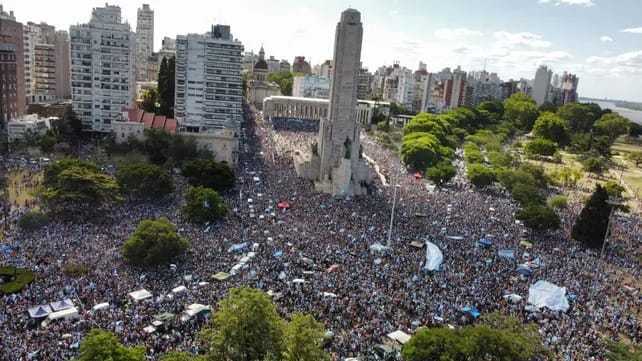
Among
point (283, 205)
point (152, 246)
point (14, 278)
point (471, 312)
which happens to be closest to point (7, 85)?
point (283, 205)

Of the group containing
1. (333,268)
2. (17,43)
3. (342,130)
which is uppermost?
(17,43)

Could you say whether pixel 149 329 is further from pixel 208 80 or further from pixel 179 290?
pixel 208 80

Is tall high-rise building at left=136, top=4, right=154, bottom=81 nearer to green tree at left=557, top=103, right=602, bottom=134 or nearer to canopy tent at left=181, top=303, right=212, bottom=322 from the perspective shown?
green tree at left=557, top=103, right=602, bottom=134

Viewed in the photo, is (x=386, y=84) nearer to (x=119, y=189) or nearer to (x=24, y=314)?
(x=119, y=189)

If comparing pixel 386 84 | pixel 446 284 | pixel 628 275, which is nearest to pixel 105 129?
pixel 446 284

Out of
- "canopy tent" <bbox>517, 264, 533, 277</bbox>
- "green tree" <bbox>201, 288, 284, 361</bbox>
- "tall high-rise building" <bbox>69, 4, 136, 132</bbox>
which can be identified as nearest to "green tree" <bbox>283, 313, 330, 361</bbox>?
"green tree" <bbox>201, 288, 284, 361</bbox>

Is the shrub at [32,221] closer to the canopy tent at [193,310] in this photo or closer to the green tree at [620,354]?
the canopy tent at [193,310]
